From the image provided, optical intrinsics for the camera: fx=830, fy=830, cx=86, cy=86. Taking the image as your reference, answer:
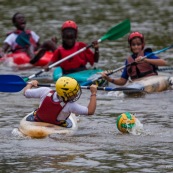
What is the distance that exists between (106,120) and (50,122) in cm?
151

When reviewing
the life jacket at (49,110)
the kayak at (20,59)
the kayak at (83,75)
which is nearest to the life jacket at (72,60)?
the kayak at (83,75)

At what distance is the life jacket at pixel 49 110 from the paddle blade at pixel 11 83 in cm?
132

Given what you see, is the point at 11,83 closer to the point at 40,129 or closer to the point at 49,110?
the point at 49,110

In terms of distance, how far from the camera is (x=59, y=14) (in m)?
26.7

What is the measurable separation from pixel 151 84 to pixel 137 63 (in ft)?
1.55

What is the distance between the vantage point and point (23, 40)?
1823 cm

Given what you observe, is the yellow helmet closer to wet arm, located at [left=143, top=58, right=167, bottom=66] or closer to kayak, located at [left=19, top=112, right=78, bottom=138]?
kayak, located at [left=19, top=112, right=78, bottom=138]

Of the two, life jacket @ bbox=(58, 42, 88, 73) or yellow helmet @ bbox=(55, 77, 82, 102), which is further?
life jacket @ bbox=(58, 42, 88, 73)

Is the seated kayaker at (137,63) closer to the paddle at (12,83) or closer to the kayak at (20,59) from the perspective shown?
the paddle at (12,83)

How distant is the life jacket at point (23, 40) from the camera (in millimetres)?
18172

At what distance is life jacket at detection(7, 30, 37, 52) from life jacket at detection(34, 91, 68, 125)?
7230 mm

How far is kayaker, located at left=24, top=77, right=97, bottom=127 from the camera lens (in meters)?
10.7

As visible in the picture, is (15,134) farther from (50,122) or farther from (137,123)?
(137,123)

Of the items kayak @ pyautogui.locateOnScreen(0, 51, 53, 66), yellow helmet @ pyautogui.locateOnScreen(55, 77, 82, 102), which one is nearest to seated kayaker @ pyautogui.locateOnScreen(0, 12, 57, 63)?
kayak @ pyautogui.locateOnScreen(0, 51, 53, 66)
